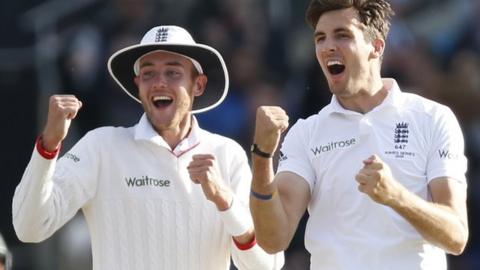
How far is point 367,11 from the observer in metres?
7.92

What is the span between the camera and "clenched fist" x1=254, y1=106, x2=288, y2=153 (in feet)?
24.0

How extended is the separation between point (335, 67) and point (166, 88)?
975mm

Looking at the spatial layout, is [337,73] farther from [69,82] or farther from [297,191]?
[69,82]

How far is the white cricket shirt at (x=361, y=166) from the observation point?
7555mm

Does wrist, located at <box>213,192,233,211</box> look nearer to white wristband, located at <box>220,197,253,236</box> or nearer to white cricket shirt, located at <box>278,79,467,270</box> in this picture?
white wristband, located at <box>220,197,253,236</box>

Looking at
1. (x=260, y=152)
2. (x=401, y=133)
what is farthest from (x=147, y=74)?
(x=401, y=133)

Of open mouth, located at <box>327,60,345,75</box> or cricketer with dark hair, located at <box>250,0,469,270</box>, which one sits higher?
open mouth, located at <box>327,60,345,75</box>

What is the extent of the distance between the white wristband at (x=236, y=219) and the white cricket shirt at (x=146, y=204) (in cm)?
7

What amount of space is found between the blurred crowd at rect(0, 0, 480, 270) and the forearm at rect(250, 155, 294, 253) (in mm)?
4769

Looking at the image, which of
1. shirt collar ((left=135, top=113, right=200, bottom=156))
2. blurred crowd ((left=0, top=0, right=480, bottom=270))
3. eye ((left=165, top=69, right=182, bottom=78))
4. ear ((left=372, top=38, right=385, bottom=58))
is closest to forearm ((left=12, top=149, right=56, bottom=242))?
shirt collar ((left=135, top=113, right=200, bottom=156))

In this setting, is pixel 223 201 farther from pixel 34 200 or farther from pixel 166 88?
pixel 34 200

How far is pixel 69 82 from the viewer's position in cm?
1320

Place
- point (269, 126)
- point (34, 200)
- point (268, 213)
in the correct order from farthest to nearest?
point (34, 200) < point (268, 213) < point (269, 126)

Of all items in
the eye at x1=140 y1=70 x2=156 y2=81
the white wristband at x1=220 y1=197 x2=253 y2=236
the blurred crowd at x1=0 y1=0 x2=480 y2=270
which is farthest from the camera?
the blurred crowd at x1=0 y1=0 x2=480 y2=270
